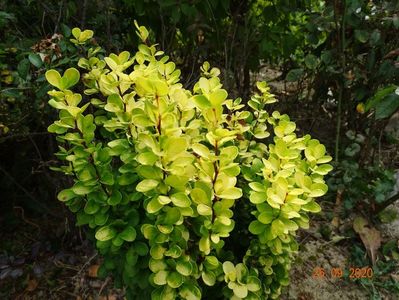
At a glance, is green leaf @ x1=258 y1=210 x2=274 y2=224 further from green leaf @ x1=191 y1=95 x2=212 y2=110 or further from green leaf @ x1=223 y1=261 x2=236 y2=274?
green leaf @ x1=191 y1=95 x2=212 y2=110

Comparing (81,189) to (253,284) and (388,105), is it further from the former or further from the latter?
(388,105)

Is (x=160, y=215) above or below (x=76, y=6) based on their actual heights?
below

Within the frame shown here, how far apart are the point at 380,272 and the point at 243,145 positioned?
1327 mm

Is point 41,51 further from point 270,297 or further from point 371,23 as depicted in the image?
point 371,23

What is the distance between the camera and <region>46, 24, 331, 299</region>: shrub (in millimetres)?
943

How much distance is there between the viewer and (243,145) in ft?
4.22

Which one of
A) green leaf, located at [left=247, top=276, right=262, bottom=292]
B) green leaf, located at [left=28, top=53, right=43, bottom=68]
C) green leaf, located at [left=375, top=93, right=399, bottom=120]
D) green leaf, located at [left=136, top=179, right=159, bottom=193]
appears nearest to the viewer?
green leaf, located at [left=136, top=179, right=159, bottom=193]

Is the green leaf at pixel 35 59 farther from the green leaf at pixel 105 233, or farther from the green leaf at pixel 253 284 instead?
the green leaf at pixel 253 284

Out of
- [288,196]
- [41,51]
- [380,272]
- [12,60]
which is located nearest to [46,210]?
[12,60]
